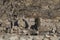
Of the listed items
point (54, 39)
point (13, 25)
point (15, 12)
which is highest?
point (15, 12)

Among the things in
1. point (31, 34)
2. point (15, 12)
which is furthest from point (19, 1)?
point (31, 34)

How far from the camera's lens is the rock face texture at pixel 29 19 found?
239 centimetres

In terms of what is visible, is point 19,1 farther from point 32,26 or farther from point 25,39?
point 25,39

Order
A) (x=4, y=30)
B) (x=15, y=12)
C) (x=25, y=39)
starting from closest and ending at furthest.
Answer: (x=25, y=39)
(x=4, y=30)
(x=15, y=12)

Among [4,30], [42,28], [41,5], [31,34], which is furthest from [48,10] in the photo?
[4,30]

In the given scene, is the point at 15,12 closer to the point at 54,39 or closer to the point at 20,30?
the point at 20,30

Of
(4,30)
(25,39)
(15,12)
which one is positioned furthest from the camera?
(15,12)

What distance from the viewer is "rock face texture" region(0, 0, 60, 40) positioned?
239 cm

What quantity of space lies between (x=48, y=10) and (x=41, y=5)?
0.13 metres

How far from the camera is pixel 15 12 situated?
2.71 metres

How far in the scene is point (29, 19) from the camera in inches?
103

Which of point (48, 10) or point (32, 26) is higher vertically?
point (48, 10)

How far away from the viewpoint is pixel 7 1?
2797 millimetres

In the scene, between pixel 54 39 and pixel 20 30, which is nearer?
pixel 54 39
